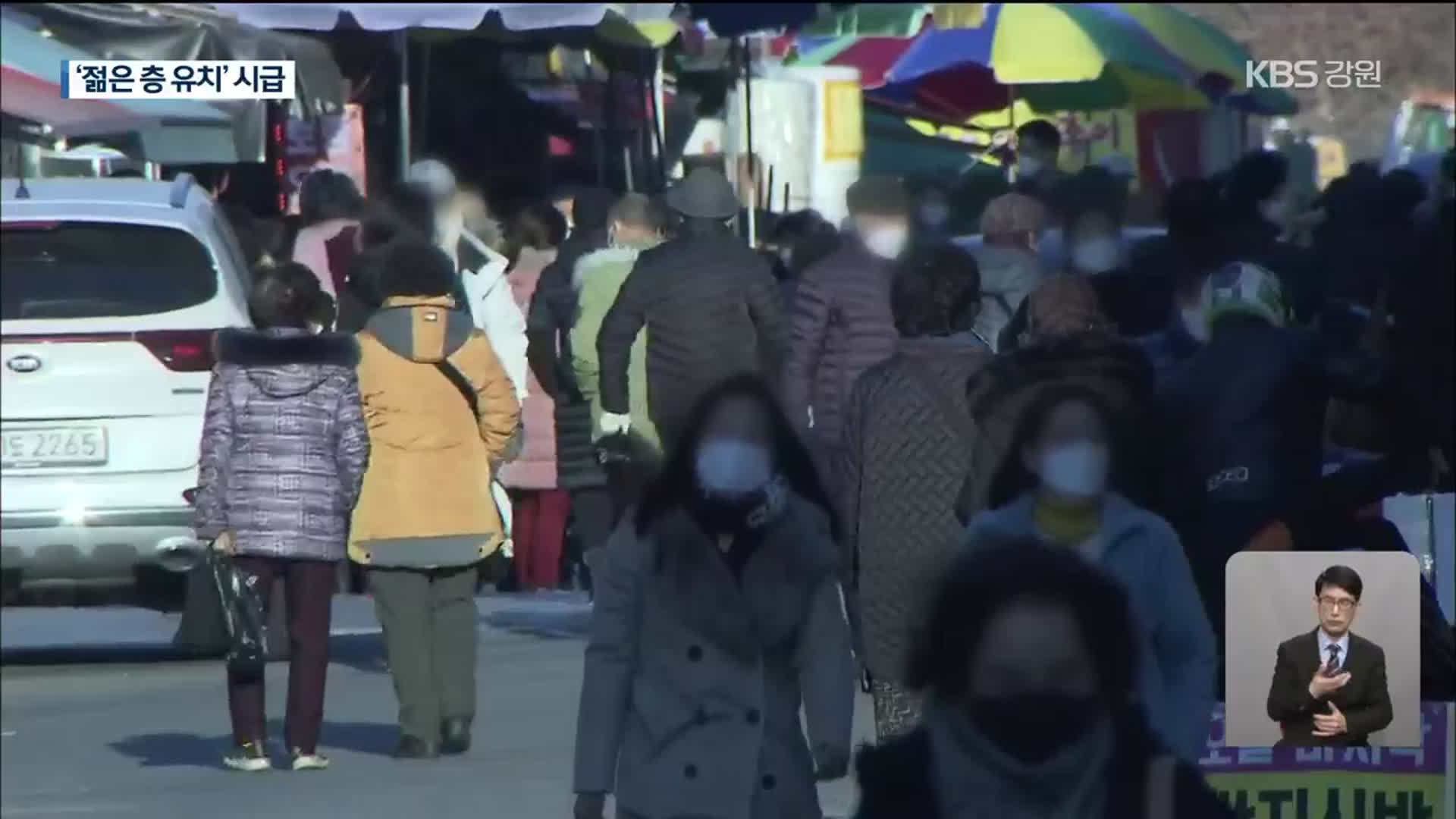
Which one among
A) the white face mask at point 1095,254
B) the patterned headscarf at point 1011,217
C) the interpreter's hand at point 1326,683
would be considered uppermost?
the patterned headscarf at point 1011,217

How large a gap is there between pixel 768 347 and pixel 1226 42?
17.0 meters

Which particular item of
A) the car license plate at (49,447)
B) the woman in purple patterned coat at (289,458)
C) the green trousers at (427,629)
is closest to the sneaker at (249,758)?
the woman in purple patterned coat at (289,458)

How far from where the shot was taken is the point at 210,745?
38.3ft

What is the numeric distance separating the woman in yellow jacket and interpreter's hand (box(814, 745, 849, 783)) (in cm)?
449

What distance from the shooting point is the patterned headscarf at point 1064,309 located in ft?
28.6

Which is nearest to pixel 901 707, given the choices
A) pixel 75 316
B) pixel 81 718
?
pixel 81 718

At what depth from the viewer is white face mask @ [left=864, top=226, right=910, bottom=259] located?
12.1 m

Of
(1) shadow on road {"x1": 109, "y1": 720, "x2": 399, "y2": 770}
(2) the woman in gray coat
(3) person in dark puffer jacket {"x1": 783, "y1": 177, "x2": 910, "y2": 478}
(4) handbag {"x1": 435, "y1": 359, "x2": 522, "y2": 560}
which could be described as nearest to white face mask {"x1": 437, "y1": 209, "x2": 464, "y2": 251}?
(1) shadow on road {"x1": 109, "y1": 720, "x2": 399, "y2": 770}

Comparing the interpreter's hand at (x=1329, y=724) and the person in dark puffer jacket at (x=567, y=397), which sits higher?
the person in dark puffer jacket at (x=567, y=397)

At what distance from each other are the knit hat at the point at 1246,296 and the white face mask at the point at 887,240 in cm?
382

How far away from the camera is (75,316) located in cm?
1317

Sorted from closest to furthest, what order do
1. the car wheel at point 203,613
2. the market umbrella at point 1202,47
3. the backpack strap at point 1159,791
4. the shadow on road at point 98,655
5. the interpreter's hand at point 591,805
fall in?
the backpack strap at point 1159,791, the interpreter's hand at point 591,805, the car wheel at point 203,613, the shadow on road at point 98,655, the market umbrella at point 1202,47

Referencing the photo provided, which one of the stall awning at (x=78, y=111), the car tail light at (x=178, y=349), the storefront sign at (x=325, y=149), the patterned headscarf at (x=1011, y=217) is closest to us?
the patterned headscarf at (x=1011, y=217)

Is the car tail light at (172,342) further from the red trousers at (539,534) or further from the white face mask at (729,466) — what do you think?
the white face mask at (729,466)
